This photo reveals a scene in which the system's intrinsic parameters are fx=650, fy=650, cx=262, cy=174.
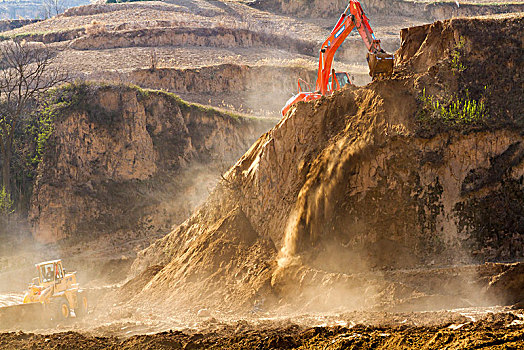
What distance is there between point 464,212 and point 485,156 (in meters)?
1.47

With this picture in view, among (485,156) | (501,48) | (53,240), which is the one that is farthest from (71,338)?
(53,240)

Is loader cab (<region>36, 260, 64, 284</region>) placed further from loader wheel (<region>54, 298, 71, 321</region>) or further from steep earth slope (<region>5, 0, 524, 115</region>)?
steep earth slope (<region>5, 0, 524, 115</region>)

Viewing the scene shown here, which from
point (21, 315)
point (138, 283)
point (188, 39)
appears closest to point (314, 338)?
point (138, 283)

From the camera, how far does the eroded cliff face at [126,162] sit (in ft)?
110

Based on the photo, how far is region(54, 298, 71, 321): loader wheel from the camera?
18.8 m

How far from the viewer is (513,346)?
9.37 meters

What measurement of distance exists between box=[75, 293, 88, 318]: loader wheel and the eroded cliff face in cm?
1282

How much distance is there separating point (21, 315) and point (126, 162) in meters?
18.9

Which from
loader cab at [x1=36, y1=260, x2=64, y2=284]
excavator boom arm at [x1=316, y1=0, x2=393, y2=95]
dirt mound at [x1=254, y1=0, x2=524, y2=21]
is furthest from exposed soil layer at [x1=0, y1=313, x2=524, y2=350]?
dirt mound at [x1=254, y1=0, x2=524, y2=21]

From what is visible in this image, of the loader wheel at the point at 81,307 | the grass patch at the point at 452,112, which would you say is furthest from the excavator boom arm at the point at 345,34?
the loader wheel at the point at 81,307

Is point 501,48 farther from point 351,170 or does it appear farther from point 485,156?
point 351,170

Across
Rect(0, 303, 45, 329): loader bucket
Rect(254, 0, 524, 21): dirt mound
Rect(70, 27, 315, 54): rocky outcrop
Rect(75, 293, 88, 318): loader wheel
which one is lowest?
Rect(75, 293, 88, 318): loader wheel

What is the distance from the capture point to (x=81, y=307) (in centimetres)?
1995

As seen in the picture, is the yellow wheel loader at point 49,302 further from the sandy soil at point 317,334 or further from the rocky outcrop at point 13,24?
the rocky outcrop at point 13,24
